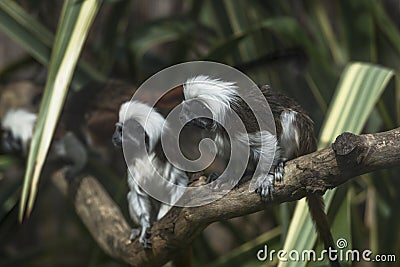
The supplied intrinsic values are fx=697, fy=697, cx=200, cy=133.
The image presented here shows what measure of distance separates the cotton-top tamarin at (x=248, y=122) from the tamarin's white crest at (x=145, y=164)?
8 centimetres

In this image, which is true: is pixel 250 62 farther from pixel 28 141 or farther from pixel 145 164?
pixel 28 141

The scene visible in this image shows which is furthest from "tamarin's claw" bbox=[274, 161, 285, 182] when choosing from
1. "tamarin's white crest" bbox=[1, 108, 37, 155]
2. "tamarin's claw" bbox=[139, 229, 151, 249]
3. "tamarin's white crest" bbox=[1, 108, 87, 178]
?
"tamarin's white crest" bbox=[1, 108, 37, 155]

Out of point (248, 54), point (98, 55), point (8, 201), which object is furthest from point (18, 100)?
point (248, 54)

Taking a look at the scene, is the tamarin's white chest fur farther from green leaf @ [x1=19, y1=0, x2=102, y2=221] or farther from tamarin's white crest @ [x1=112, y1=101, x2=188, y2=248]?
green leaf @ [x1=19, y1=0, x2=102, y2=221]

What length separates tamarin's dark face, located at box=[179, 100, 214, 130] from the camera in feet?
2.25

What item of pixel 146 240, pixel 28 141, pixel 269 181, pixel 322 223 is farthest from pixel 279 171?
pixel 28 141

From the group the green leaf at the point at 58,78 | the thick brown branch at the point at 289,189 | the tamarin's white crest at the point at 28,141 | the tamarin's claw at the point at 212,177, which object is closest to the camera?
the thick brown branch at the point at 289,189

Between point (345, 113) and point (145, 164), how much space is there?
25cm

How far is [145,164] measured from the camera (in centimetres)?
82

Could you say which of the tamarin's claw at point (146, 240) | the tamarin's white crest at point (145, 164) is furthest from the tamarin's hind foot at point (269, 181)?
the tamarin's claw at point (146, 240)

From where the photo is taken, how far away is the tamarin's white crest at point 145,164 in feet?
2.60

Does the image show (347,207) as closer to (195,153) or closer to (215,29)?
(195,153)

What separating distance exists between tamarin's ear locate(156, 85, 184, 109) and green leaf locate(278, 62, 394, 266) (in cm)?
17

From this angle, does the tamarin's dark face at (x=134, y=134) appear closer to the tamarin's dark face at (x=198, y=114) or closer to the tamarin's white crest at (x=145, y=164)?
the tamarin's white crest at (x=145, y=164)
